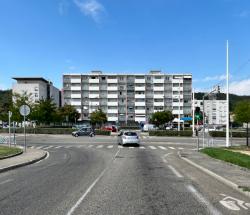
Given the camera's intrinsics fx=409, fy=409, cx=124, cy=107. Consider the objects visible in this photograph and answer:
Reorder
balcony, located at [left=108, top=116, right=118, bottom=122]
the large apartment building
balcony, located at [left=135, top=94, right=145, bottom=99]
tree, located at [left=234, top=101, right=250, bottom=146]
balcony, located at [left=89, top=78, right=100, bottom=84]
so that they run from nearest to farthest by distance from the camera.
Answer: tree, located at [left=234, top=101, right=250, bottom=146] < balcony, located at [left=108, top=116, right=118, bottom=122] < the large apartment building < balcony, located at [left=135, top=94, right=145, bottom=99] < balcony, located at [left=89, top=78, right=100, bottom=84]

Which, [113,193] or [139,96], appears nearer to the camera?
[113,193]

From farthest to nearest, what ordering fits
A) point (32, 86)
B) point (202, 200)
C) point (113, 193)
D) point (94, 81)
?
point (32, 86), point (94, 81), point (113, 193), point (202, 200)

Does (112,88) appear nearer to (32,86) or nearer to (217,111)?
(32,86)

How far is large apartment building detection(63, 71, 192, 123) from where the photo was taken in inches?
5768

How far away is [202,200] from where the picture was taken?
1009 centimetres

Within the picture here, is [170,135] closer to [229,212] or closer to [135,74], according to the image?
[229,212]

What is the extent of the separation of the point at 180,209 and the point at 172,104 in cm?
13930

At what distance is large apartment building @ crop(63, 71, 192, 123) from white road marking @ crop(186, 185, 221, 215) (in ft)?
440

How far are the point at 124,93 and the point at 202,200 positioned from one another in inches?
5399

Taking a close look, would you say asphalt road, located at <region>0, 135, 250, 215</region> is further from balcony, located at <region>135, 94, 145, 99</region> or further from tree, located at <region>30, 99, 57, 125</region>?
balcony, located at <region>135, 94, 145, 99</region>

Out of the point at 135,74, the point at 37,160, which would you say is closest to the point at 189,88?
the point at 135,74

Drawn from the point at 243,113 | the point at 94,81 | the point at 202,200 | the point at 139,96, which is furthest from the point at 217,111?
the point at 202,200

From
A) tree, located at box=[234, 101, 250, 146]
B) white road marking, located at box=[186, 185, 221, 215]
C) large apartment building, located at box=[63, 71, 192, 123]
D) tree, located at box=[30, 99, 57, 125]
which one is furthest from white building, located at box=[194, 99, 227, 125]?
white road marking, located at box=[186, 185, 221, 215]

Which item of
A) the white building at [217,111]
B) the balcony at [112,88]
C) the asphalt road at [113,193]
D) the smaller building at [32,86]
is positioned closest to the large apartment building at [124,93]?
the balcony at [112,88]
